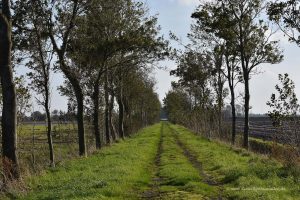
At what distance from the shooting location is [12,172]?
16531 millimetres

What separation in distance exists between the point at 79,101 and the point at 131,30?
11044 millimetres

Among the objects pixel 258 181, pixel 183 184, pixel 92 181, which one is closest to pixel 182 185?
pixel 183 184

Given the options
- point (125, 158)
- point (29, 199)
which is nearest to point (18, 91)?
point (125, 158)

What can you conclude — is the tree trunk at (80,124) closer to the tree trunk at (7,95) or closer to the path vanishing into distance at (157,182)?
the path vanishing into distance at (157,182)

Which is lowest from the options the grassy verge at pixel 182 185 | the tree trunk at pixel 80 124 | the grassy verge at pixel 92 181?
the grassy verge at pixel 182 185

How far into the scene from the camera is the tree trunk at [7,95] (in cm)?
1656

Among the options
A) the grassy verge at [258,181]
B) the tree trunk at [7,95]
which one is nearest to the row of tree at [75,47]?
the tree trunk at [7,95]

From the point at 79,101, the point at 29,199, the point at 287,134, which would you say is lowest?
the point at 29,199

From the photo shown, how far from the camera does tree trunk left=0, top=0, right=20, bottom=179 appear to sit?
16.6 metres

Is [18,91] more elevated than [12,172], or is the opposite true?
[18,91]

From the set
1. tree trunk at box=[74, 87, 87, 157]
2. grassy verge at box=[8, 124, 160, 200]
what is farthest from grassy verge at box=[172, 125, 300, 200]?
tree trunk at box=[74, 87, 87, 157]

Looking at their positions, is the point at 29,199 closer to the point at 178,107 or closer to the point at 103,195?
the point at 103,195

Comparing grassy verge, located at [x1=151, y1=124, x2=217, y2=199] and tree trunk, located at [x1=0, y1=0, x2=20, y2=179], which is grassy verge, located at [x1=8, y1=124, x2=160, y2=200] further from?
tree trunk, located at [x1=0, y1=0, x2=20, y2=179]

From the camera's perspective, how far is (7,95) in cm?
1675
